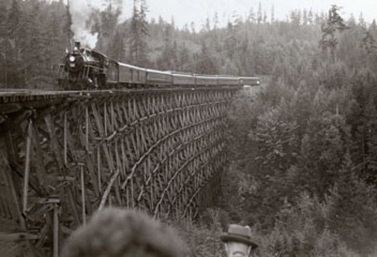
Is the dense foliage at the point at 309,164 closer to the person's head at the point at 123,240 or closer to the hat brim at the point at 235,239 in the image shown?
the hat brim at the point at 235,239

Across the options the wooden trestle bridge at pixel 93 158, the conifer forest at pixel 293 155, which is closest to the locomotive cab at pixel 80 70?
the wooden trestle bridge at pixel 93 158

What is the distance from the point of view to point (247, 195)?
3048 cm

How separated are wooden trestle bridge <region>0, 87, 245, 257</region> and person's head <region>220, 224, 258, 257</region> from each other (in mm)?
3566

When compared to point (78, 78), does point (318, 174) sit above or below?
below

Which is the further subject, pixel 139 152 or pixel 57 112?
pixel 139 152

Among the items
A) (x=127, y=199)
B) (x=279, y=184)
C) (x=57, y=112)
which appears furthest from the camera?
(x=279, y=184)

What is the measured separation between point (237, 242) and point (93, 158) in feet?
27.1

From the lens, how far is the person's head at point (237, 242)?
6.60 feet

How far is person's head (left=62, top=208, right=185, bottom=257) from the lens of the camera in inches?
38.1

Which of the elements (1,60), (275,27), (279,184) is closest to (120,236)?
(279,184)

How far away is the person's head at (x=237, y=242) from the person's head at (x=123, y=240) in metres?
1.03

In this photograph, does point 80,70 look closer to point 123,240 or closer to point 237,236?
point 237,236

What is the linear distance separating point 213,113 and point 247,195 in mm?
5578

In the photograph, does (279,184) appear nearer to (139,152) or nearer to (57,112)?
(139,152)
